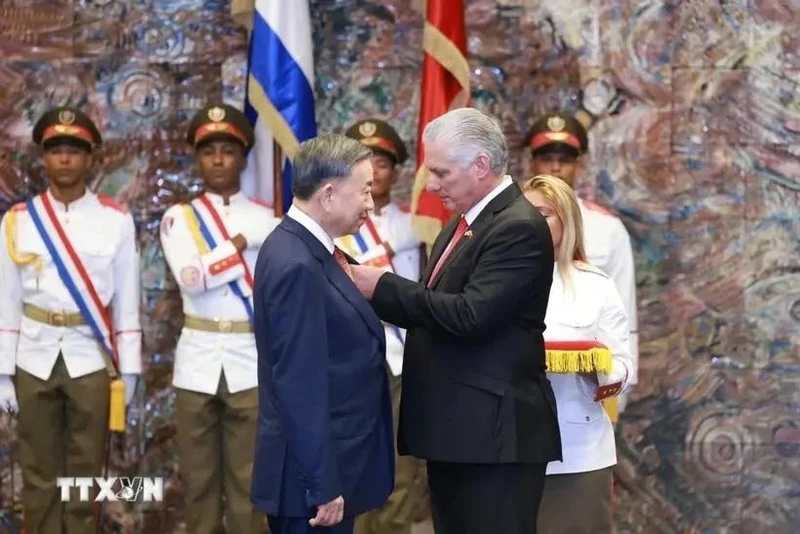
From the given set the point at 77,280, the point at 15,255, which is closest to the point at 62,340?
the point at 77,280

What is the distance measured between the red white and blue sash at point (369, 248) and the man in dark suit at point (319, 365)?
174 centimetres

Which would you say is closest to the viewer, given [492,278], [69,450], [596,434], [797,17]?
[492,278]

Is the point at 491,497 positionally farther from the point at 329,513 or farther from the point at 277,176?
the point at 277,176

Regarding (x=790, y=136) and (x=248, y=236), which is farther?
(x=790, y=136)

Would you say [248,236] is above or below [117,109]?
below

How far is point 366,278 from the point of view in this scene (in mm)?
2746

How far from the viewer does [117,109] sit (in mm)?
4922

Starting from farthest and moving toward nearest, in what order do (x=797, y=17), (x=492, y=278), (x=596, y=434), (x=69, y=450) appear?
(x=797, y=17), (x=69, y=450), (x=596, y=434), (x=492, y=278)

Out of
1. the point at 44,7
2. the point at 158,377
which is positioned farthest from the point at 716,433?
the point at 44,7

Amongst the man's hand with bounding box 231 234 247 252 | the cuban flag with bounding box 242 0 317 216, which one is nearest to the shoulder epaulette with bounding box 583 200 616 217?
the cuban flag with bounding box 242 0 317 216

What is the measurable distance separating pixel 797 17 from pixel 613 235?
1.20 meters

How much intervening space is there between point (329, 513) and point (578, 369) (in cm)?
80

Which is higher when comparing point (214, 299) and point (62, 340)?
point (214, 299)

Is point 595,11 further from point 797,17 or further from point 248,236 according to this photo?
point 248,236
